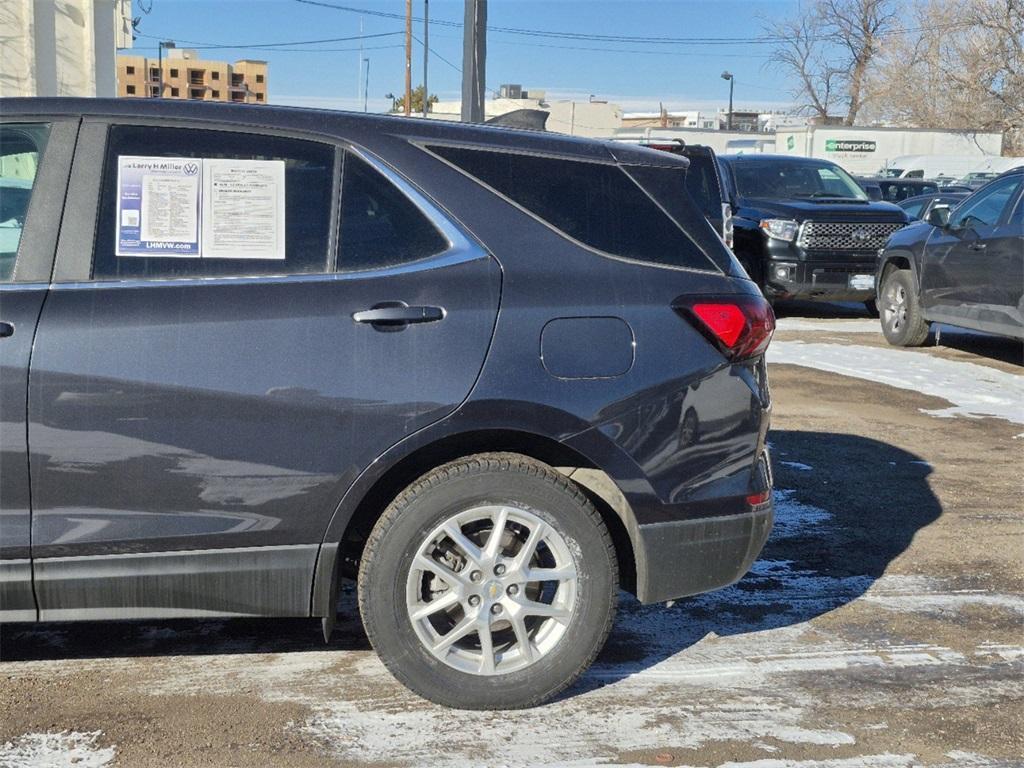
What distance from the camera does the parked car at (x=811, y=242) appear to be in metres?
14.3

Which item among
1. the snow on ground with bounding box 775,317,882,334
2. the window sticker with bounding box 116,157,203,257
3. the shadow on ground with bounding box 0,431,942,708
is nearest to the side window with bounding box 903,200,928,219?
the snow on ground with bounding box 775,317,882,334

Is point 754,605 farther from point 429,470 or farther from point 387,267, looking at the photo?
point 387,267

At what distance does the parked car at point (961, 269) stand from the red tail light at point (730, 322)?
7183 millimetres

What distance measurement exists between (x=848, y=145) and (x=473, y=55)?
42.1 meters

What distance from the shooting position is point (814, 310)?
16.4m

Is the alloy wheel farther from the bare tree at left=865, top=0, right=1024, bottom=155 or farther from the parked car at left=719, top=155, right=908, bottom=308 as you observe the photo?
the bare tree at left=865, top=0, right=1024, bottom=155

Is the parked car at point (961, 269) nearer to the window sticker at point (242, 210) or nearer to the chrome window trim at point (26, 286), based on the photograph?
the window sticker at point (242, 210)

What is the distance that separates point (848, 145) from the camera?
171 ft

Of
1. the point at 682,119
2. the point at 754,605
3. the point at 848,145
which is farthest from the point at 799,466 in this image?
the point at 682,119

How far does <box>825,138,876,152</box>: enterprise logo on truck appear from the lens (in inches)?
2036

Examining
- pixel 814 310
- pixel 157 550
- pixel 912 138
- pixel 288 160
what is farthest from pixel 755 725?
pixel 912 138

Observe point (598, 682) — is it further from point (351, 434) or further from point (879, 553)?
point (879, 553)

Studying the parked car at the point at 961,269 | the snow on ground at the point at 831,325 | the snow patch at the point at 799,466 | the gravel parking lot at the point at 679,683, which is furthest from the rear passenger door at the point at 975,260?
the gravel parking lot at the point at 679,683

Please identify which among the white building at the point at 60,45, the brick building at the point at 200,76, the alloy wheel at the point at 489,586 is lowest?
the alloy wheel at the point at 489,586
